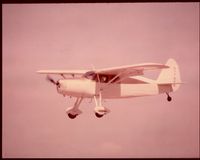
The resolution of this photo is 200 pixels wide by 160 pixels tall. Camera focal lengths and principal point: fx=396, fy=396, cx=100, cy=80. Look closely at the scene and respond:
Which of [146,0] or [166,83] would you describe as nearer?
[146,0]

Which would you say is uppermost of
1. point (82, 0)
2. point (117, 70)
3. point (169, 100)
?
point (82, 0)

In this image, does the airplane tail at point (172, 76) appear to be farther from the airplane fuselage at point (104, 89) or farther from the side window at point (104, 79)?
the side window at point (104, 79)

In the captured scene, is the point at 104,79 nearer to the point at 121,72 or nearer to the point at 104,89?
the point at 104,89

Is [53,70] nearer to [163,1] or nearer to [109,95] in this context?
[109,95]

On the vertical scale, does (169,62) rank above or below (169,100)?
above

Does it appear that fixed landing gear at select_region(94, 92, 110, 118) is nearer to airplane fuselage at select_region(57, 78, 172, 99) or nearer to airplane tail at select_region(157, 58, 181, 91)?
airplane fuselage at select_region(57, 78, 172, 99)

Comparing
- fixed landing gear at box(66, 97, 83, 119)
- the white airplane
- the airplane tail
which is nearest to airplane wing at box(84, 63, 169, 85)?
the white airplane

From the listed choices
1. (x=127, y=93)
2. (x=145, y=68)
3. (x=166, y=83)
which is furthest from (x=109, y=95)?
(x=166, y=83)

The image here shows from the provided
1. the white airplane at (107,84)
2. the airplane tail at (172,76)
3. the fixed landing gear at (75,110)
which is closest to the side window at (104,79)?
the white airplane at (107,84)
